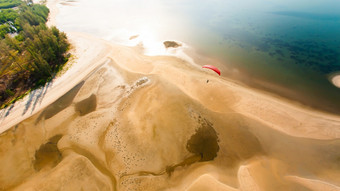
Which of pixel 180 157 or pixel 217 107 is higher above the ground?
pixel 217 107

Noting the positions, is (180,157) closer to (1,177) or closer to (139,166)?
(139,166)

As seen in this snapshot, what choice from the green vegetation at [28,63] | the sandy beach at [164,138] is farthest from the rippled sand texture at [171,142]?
A: the green vegetation at [28,63]

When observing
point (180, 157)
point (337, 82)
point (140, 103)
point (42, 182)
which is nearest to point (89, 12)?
point (140, 103)

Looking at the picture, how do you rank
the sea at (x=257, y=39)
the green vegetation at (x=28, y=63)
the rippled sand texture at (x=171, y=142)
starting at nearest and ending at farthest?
1. the rippled sand texture at (x=171, y=142)
2. the green vegetation at (x=28, y=63)
3. the sea at (x=257, y=39)

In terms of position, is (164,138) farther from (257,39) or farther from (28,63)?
(257,39)

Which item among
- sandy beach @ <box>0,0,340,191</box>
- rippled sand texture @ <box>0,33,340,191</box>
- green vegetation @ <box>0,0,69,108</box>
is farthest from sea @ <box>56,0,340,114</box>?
green vegetation @ <box>0,0,69,108</box>

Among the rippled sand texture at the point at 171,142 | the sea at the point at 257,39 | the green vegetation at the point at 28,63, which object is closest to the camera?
the rippled sand texture at the point at 171,142

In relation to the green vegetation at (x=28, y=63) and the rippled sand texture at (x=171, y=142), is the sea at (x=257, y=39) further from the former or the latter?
the green vegetation at (x=28, y=63)
